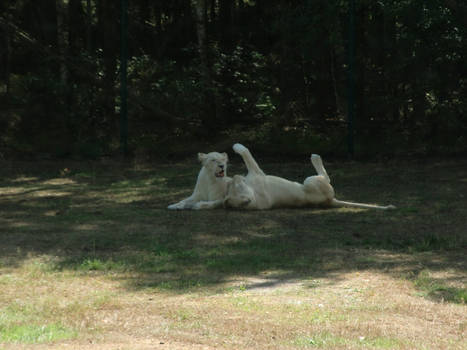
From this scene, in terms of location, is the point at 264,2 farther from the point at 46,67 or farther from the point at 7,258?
the point at 7,258

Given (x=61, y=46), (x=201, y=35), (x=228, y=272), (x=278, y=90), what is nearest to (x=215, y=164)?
(x=228, y=272)

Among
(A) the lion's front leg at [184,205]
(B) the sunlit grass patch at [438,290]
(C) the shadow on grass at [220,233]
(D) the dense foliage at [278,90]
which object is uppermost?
(D) the dense foliage at [278,90]

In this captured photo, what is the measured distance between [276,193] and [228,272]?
3450 mm

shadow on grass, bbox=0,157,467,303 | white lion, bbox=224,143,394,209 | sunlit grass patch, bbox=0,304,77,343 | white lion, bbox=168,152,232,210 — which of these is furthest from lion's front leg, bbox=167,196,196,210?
sunlit grass patch, bbox=0,304,77,343

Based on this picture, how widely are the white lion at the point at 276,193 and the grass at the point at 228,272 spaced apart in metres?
0.17

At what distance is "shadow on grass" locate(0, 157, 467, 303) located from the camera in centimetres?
664

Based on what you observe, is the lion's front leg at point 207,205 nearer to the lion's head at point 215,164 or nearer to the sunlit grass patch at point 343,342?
the lion's head at point 215,164

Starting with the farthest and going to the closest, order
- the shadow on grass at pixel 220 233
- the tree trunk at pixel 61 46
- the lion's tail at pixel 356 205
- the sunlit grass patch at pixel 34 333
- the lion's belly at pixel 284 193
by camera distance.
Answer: the tree trunk at pixel 61 46, the lion's belly at pixel 284 193, the lion's tail at pixel 356 205, the shadow on grass at pixel 220 233, the sunlit grass patch at pixel 34 333

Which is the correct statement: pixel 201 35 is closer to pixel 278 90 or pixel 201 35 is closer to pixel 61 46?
pixel 278 90

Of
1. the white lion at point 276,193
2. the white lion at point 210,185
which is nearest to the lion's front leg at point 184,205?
the white lion at point 210,185

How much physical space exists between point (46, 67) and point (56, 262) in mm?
10324

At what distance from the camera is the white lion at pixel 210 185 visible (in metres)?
9.70

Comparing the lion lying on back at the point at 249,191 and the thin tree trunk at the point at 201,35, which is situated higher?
the thin tree trunk at the point at 201,35

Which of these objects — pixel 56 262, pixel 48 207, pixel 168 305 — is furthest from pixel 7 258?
pixel 48 207
